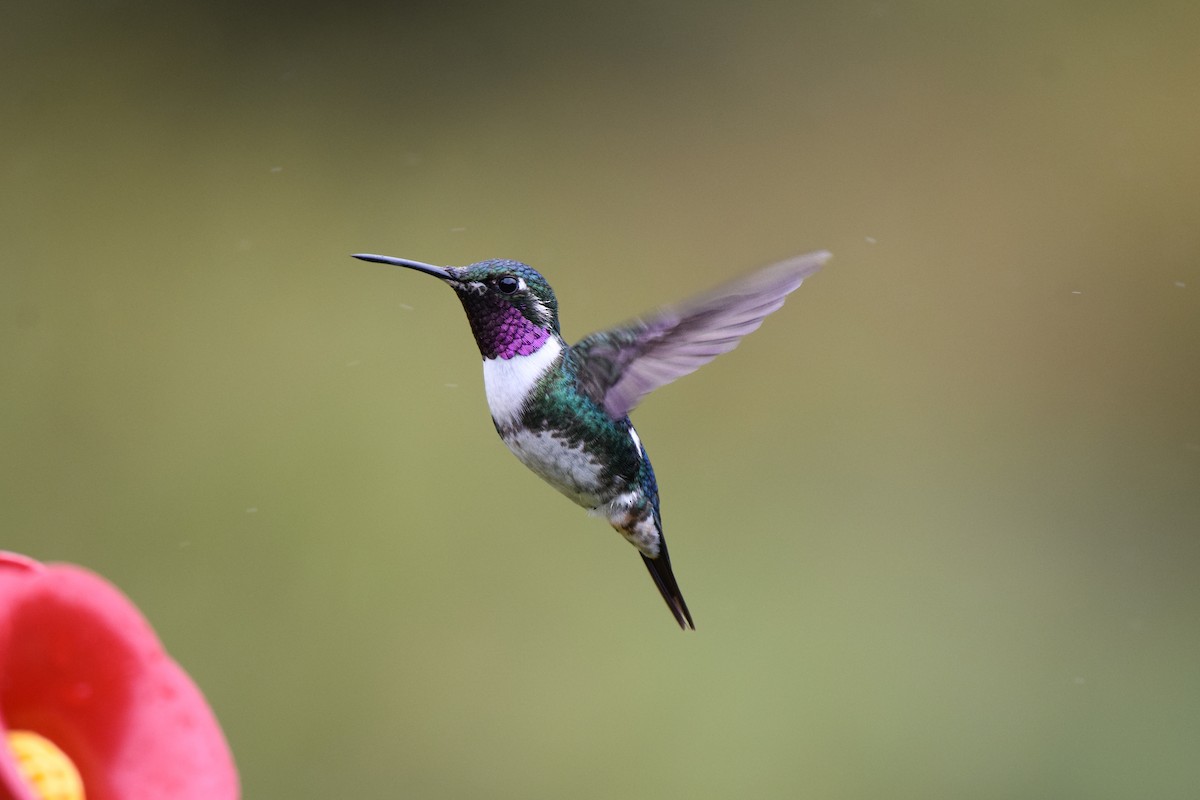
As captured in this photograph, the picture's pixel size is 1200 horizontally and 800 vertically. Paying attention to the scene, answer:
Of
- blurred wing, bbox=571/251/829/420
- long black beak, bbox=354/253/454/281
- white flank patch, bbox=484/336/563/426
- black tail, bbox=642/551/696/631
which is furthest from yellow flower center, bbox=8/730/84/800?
black tail, bbox=642/551/696/631

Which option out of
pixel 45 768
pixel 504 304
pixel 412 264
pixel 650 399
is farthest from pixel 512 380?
pixel 650 399

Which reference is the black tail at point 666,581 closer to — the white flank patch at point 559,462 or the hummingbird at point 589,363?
the hummingbird at point 589,363

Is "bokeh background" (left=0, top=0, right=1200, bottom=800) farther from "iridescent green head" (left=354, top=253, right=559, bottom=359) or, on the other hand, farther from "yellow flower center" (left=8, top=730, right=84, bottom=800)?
"yellow flower center" (left=8, top=730, right=84, bottom=800)

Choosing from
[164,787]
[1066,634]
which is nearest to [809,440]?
[1066,634]

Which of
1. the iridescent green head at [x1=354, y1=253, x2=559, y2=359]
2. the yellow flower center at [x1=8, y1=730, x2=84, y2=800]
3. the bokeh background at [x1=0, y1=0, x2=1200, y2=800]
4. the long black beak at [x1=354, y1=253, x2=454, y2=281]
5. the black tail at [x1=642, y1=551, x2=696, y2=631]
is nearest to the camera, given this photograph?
the yellow flower center at [x1=8, y1=730, x2=84, y2=800]

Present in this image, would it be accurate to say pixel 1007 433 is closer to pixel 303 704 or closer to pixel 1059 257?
pixel 1059 257

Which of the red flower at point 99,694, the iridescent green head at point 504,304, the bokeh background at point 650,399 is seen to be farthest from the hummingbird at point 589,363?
the bokeh background at point 650,399

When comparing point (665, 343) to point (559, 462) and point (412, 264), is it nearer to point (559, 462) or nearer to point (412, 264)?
point (559, 462)
